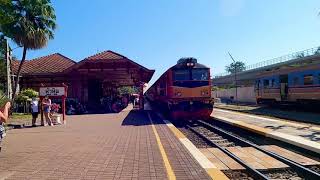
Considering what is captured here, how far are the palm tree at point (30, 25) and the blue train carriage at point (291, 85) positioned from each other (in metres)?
18.3

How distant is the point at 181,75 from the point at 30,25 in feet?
43.8

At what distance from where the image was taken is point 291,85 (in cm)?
3092

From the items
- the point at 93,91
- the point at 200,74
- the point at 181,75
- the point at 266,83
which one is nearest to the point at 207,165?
the point at 181,75

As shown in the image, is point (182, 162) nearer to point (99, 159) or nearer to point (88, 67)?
point (99, 159)

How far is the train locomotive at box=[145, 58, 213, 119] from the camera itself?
23984mm

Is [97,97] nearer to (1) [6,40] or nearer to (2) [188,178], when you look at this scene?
(1) [6,40]

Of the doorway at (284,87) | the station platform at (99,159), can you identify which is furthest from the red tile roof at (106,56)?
the station platform at (99,159)

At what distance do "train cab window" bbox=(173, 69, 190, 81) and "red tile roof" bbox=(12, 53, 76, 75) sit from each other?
14892 mm

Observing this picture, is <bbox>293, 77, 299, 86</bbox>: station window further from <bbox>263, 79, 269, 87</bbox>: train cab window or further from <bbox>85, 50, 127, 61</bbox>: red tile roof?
<bbox>85, 50, 127, 61</bbox>: red tile roof

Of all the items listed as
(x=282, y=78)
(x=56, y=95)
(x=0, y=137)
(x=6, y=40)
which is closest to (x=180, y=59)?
(x=56, y=95)

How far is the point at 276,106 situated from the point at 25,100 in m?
20.7

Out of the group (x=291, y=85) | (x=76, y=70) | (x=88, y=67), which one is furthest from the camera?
(x=88, y=67)

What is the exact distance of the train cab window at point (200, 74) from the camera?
24438 millimetres

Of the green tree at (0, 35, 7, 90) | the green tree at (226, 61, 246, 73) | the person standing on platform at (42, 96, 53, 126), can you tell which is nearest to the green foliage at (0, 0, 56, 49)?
the green tree at (0, 35, 7, 90)
